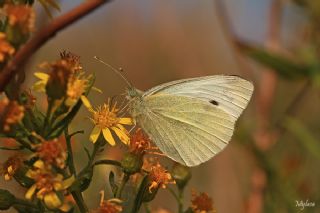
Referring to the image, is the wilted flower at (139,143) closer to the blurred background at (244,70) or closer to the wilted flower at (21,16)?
the blurred background at (244,70)

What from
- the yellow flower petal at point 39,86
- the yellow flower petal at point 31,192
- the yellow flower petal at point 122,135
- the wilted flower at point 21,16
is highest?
the wilted flower at point 21,16

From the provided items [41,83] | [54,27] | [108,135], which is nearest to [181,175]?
[108,135]

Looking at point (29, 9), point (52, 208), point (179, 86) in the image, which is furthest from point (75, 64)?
point (179, 86)

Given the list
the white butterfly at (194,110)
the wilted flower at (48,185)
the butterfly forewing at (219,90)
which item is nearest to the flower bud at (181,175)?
the white butterfly at (194,110)

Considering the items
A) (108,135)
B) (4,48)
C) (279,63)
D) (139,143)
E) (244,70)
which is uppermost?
(4,48)

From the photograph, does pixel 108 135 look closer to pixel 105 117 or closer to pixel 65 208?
pixel 105 117

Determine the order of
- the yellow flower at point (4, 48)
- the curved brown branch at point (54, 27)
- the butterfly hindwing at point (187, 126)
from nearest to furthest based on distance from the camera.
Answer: the curved brown branch at point (54, 27)
the yellow flower at point (4, 48)
the butterfly hindwing at point (187, 126)
